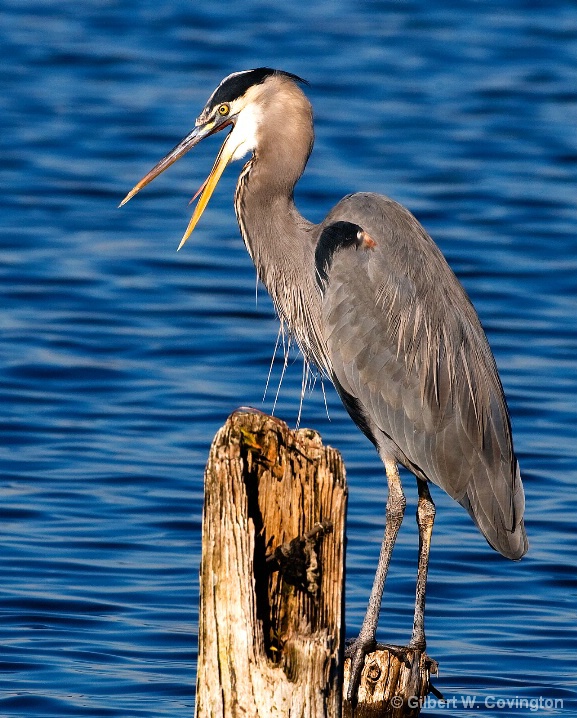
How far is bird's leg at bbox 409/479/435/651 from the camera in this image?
5.82m

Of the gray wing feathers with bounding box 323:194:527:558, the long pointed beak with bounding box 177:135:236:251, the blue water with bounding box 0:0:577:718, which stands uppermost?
the long pointed beak with bounding box 177:135:236:251

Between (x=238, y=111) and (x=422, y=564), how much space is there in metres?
2.14

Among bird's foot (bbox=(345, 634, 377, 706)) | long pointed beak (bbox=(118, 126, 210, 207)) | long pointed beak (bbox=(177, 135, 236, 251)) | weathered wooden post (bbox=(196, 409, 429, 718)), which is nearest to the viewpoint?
weathered wooden post (bbox=(196, 409, 429, 718))

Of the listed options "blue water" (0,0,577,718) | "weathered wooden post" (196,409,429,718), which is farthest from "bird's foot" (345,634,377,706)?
"blue water" (0,0,577,718)

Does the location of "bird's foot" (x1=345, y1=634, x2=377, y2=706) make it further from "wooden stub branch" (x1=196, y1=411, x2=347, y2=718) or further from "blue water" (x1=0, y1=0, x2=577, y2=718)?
"blue water" (x1=0, y1=0, x2=577, y2=718)

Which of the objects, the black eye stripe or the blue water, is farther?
the blue water

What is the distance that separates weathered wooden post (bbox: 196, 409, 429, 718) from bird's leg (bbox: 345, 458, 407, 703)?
1.23m

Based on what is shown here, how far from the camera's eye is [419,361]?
21.4ft

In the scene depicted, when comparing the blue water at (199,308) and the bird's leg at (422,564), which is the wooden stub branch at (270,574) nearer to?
the bird's leg at (422,564)

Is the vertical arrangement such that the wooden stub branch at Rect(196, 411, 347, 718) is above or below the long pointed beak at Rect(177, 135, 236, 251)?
below

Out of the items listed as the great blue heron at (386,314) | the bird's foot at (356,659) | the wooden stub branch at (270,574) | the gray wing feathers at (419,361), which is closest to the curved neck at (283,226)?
Answer: the great blue heron at (386,314)

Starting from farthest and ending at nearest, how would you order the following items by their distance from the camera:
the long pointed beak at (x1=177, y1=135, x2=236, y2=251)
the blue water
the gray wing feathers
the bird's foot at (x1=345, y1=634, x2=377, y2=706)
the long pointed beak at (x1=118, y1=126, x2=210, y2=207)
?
the blue water, the long pointed beak at (x1=118, y1=126, x2=210, y2=207), the long pointed beak at (x1=177, y1=135, x2=236, y2=251), the gray wing feathers, the bird's foot at (x1=345, y1=634, x2=377, y2=706)

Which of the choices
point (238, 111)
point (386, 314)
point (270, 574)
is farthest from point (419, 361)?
point (270, 574)

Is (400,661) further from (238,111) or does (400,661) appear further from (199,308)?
(199,308)
